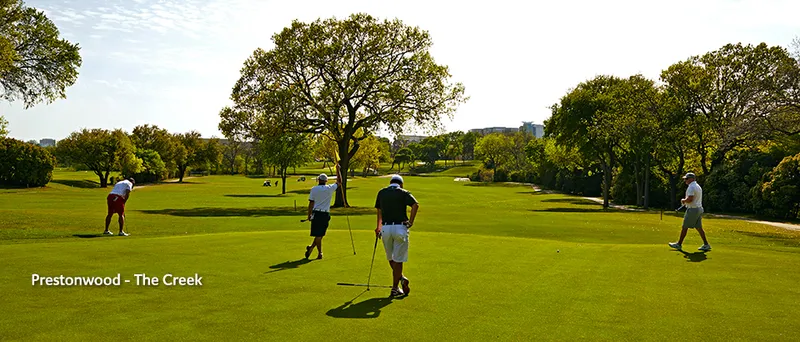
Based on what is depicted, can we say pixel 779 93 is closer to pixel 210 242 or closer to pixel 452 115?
pixel 452 115

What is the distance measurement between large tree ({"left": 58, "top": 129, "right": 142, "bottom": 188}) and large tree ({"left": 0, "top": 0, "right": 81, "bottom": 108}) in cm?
4820

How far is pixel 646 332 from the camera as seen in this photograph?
26.0 feet

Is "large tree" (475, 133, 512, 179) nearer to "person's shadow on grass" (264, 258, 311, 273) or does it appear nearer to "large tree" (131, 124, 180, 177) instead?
"large tree" (131, 124, 180, 177)

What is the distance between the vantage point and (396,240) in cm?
1022

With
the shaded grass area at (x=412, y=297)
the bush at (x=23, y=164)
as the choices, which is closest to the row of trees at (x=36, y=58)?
the shaded grass area at (x=412, y=297)

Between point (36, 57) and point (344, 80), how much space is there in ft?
67.1

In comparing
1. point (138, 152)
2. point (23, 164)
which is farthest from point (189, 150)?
point (23, 164)

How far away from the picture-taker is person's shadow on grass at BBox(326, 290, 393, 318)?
8617 millimetres

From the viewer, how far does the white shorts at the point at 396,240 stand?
10172 millimetres

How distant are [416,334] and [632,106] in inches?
1841

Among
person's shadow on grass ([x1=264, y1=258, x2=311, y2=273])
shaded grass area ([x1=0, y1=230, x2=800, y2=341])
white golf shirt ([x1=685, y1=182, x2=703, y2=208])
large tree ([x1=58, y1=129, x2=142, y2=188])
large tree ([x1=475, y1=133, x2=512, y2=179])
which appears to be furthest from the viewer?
large tree ([x1=475, y1=133, x2=512, y2=179])

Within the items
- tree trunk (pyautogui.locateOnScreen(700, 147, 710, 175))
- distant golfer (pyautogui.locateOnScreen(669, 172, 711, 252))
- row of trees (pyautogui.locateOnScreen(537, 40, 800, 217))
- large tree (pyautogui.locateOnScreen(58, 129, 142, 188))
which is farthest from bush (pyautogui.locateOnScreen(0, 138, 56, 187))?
tree trunk (pyautogui.locateOnScreen(700, 147, 710, 175))

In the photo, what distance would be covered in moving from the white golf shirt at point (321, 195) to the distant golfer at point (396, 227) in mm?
3977

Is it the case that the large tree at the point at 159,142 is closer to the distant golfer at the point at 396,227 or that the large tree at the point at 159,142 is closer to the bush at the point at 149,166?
the bush at the point at 149,166
